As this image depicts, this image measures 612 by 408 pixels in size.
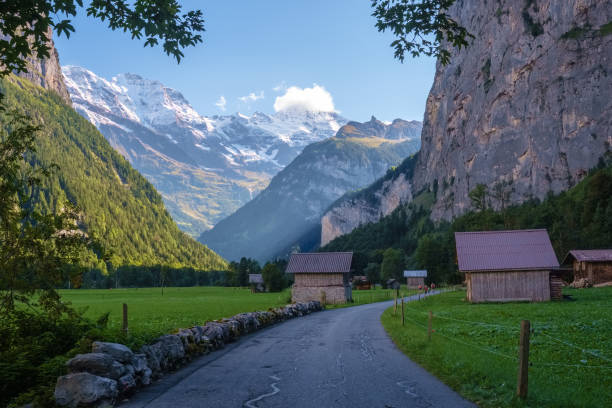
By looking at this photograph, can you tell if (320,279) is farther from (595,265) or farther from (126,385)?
(126,385)

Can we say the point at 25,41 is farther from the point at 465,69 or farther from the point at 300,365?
the point at 465,69

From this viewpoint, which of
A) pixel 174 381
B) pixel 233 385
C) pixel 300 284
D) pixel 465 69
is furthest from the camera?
pixel 465 69

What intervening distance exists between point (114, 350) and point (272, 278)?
107m

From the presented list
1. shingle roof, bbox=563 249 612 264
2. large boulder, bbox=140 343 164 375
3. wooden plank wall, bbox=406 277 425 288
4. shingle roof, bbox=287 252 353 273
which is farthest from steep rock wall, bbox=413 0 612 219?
large boulder, bbox=140 343 164 375

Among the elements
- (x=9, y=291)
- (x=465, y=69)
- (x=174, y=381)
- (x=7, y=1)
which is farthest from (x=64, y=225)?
(x=465, y=69)

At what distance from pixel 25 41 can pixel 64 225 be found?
19.2 ft

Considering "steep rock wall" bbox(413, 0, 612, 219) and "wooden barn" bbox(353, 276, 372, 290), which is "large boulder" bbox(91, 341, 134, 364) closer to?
"wooden barn" bbox(353, 276, 372, 290)

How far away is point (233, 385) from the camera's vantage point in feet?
40.1

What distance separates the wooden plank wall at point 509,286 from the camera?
Result: 4562 centimetres

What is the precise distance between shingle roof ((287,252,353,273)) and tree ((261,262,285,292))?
168 feet

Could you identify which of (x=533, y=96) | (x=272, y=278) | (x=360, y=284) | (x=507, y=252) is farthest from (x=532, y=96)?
(x=507, y=252)

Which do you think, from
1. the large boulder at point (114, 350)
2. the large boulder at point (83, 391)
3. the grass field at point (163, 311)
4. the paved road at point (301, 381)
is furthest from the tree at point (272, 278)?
the large boulder at point (83, 391)

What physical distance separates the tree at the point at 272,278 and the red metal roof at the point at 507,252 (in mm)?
72408

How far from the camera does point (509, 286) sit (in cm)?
4647
